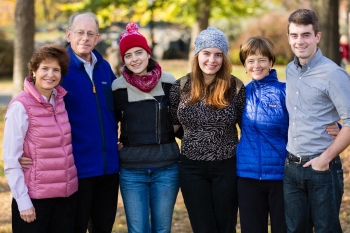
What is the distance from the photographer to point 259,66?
4.39m

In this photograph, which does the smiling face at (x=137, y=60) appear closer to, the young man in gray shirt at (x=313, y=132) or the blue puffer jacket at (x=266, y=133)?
the blue puffer jacket at (x=266, y=133)

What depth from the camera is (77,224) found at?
4.55m

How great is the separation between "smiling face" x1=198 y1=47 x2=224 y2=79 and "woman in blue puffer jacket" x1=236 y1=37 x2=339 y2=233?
0.71ft

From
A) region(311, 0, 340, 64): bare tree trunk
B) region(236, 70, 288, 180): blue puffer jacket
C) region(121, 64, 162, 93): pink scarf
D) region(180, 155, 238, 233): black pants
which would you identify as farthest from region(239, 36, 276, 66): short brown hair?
region(311, 0, 340, 64): bare tree trunk

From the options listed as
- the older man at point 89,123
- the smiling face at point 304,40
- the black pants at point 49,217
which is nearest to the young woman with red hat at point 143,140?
the older man at point 89,123

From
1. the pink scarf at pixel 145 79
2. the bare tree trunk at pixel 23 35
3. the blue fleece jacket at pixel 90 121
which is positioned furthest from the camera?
the bare tree trunk at pixel 23 35

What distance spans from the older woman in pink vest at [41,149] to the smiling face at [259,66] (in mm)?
1494

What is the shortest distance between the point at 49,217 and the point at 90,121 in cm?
85

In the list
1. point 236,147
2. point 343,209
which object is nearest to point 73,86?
point 236,147

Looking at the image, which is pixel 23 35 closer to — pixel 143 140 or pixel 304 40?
pixel 143 140

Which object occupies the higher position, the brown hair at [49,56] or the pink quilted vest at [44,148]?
the brown hair at [49,56]

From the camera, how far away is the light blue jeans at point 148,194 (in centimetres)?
466

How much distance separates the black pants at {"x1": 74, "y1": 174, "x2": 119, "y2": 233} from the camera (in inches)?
177

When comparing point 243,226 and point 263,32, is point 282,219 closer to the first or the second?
point 243,226
